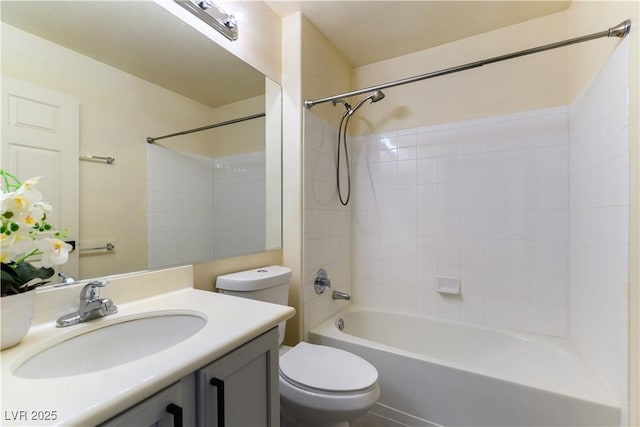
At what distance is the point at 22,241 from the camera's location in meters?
0.66

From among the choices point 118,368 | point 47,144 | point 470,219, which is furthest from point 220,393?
point 470,219

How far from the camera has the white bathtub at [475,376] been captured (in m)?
1.19

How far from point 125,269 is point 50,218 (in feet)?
0.90

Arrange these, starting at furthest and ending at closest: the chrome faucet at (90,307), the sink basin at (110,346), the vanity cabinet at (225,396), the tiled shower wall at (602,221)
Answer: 1. the tiled shower wall at (602,221)
2. the chrome faucet at (90,307)
3. the sink basin at (110,346)
4. the vanity cabinet at (225,396)

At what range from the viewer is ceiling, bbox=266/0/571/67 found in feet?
5.40

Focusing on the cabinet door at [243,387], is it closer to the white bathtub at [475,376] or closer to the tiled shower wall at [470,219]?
the white bathtub at [475,376]

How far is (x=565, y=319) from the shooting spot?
1674mm

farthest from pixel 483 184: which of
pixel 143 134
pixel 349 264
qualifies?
pixel 143 134

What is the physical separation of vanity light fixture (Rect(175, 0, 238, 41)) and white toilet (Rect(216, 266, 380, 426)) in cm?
116

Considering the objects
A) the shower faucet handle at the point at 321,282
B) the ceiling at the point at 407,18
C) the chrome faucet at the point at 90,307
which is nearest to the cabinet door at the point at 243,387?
the chrome faucet at the point at 90,307

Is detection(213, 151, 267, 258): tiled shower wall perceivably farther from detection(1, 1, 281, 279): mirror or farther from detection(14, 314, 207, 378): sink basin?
detection(14, 314, 207, 378): sink basin

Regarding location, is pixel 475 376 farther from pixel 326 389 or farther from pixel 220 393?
pixel 220 393

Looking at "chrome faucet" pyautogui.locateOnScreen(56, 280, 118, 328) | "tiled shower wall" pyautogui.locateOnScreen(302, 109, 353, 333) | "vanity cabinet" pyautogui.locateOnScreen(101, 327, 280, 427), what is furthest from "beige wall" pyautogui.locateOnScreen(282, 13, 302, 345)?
"chrome faucet" pyautogui.locateOnScreen(56, 280, 118, 328)

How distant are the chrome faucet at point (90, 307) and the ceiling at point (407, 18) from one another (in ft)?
5.60
